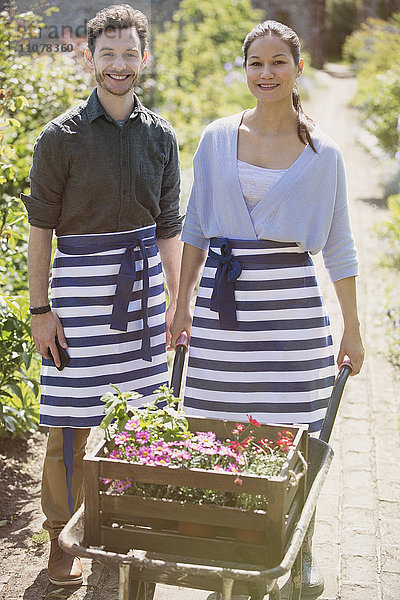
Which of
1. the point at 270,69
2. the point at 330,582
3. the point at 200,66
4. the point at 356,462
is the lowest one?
the point at 330,582

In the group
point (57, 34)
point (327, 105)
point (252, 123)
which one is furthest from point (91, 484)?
point (327, 105)

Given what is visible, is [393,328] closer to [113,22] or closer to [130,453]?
[113,22]

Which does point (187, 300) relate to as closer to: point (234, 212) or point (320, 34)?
point (234, 212)

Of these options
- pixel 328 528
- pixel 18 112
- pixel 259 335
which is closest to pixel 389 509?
pixel 328 528

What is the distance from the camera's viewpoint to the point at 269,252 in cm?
273

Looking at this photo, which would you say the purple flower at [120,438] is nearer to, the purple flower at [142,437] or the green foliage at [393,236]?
the purple flower at [142,437]

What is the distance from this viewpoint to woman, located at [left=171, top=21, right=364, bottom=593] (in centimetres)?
268

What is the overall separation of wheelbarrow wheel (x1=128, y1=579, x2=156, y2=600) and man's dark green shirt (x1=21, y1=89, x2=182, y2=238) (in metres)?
1.16

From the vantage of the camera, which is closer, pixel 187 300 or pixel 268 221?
pixel 268 221

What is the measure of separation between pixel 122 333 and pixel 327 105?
723 inches

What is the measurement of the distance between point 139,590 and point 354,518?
1.73 meters

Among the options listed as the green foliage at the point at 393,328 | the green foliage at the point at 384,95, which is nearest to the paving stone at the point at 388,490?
the green foliage at the point at 393,328

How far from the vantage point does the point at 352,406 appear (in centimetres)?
505

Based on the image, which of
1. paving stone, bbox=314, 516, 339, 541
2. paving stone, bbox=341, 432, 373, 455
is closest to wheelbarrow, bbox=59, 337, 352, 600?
paving stone, bbox=314, 516, 339, 541
